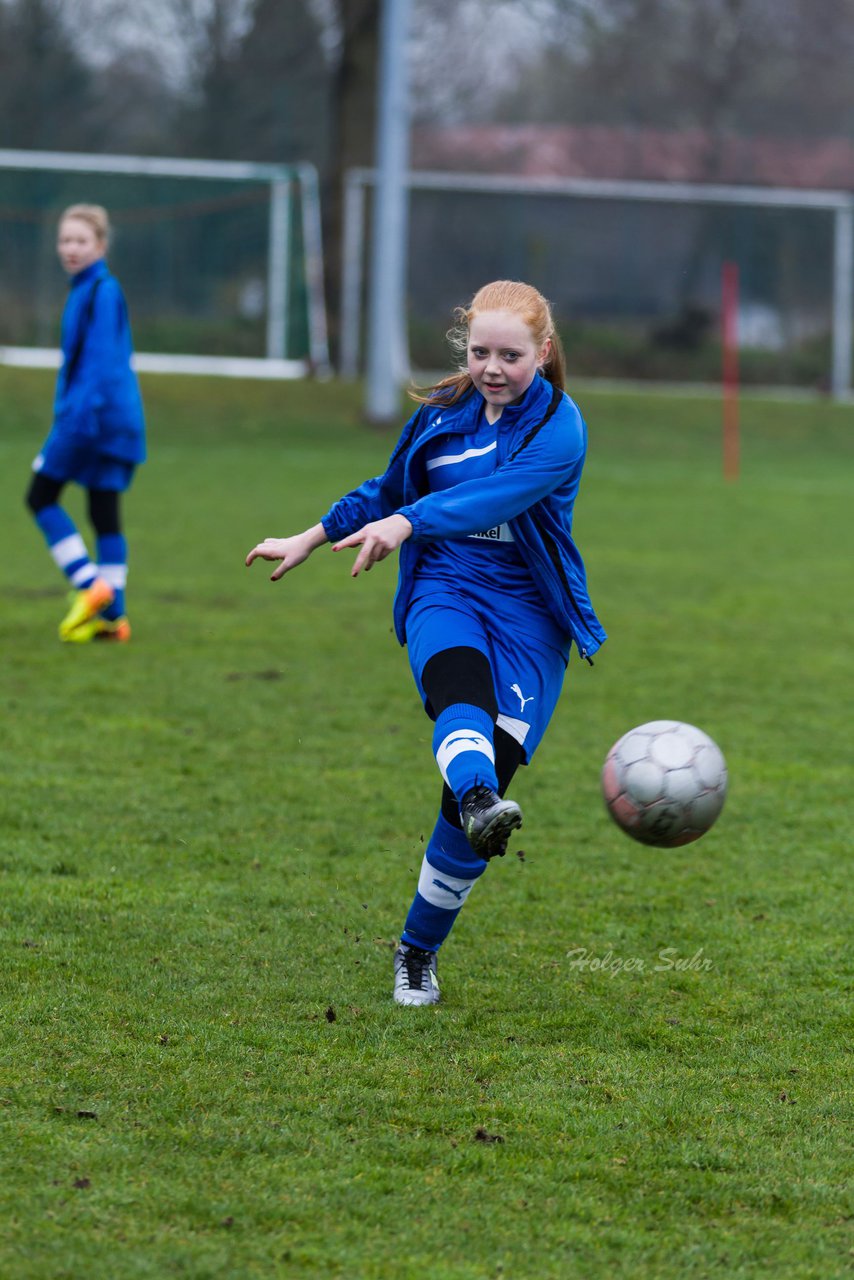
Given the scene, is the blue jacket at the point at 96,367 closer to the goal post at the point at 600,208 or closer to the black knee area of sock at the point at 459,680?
the black knee area of sock at the point at 459,680

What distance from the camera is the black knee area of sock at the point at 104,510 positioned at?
8398 millimetres

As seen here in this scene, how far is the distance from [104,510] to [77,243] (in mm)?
1388

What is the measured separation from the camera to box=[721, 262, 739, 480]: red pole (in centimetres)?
1890

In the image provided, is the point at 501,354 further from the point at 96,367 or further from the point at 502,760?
the point at 96,367

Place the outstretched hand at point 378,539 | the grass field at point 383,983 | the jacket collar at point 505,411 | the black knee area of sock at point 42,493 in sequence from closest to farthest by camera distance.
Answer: the grass field at point 383,983 → the outstretched hand at point 378,539 → the jacket collar at point 505,411 → the black knee area of sock at point 42,493

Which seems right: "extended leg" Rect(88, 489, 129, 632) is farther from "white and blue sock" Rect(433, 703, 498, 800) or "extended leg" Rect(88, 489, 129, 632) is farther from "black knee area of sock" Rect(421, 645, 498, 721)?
"white and blue sock" Rect(433, 703, 498, 800)

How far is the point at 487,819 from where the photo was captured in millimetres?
3338

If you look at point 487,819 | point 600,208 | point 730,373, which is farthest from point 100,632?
point 600,208

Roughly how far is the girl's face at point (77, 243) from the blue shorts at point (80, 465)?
2.74ft

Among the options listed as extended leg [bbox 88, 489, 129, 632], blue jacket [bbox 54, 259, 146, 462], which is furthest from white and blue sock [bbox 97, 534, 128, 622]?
blue jacket [bbox 54, 259, 146, 462]

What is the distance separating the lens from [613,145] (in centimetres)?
3675

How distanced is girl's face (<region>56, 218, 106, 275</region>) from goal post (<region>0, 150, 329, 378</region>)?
1365 cm

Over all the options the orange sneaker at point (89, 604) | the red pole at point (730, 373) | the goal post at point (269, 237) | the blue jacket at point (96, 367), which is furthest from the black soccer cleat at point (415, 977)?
the goal post at point (269, 237)

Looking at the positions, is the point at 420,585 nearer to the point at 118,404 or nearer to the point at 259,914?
the point at 259,914
